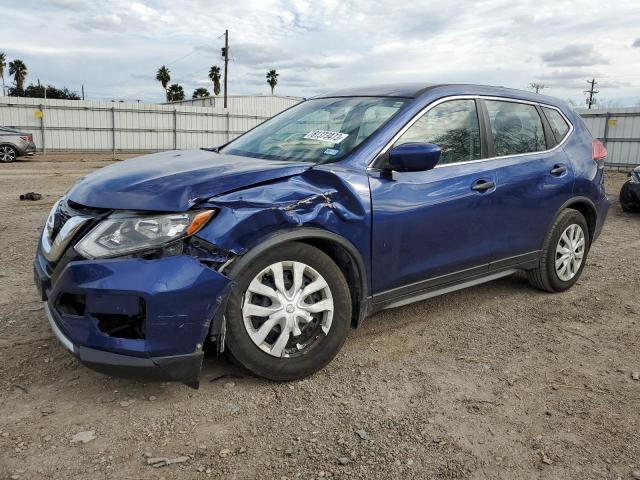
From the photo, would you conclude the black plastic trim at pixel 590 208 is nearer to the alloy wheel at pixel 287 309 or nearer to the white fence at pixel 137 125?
the alloy wheel at pixel 287 309

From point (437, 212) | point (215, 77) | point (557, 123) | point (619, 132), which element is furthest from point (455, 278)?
point (215, 77)

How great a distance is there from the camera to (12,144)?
61.3ft

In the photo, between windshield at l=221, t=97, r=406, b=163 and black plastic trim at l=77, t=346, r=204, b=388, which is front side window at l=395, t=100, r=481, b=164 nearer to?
windshield at l=221, t=97, r=406, b=163

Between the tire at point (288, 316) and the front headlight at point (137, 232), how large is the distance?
0.32 m

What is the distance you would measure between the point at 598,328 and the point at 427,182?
1.82 metres

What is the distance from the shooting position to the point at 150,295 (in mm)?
2480

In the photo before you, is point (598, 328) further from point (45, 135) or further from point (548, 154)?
point (45, 135)

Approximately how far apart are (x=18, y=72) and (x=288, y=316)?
80324mm

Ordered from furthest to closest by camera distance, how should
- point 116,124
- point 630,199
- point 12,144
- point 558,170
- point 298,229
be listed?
point 116,124 < point 12,144 < point 630,199 < point 558,170 < point 298,229

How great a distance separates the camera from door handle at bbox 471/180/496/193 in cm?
370

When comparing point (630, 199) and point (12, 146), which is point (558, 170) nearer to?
point (630, 199)

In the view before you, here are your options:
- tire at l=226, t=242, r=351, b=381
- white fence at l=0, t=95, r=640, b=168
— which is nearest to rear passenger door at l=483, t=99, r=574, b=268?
tire at l=226, t=242, r=351, b=381

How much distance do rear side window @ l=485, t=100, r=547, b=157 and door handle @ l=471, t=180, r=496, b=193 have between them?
30 centimetres

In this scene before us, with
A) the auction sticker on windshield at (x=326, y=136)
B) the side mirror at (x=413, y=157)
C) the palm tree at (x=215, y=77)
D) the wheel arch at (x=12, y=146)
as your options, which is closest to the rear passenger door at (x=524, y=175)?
the side mirror at (x=413, y=157)
